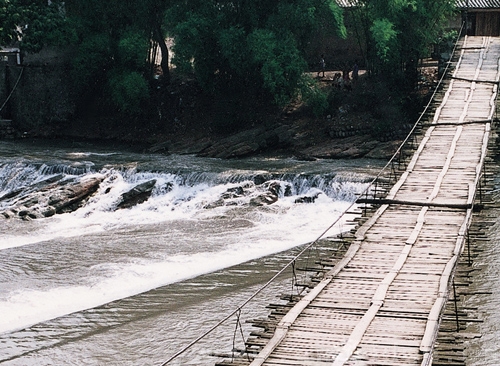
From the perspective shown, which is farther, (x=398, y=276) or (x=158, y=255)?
(x=158, y=255)

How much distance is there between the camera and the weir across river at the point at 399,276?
12547mm

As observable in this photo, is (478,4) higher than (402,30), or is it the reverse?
(478,4)

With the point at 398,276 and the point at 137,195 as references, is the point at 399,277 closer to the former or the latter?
the point at 398,276

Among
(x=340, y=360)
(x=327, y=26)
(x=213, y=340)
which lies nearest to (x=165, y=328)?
(x=213, y=340)

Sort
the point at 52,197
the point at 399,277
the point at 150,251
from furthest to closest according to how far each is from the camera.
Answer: the point at 52,197 < the point at 150,251 < the point at 399,277

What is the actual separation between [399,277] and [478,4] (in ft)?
88.0

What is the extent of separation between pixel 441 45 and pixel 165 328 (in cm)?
2328

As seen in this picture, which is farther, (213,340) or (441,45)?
(441,45)

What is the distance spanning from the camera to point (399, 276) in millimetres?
15266

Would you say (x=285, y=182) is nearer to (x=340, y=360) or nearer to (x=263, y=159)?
(x=263, y=159)

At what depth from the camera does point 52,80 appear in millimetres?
39250

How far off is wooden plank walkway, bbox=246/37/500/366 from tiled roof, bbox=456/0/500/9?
646 inches

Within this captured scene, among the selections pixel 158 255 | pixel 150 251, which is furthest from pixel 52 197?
pixel 158 255

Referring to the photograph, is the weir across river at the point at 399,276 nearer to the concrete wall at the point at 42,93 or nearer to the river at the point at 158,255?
the river at the point at 158,255
